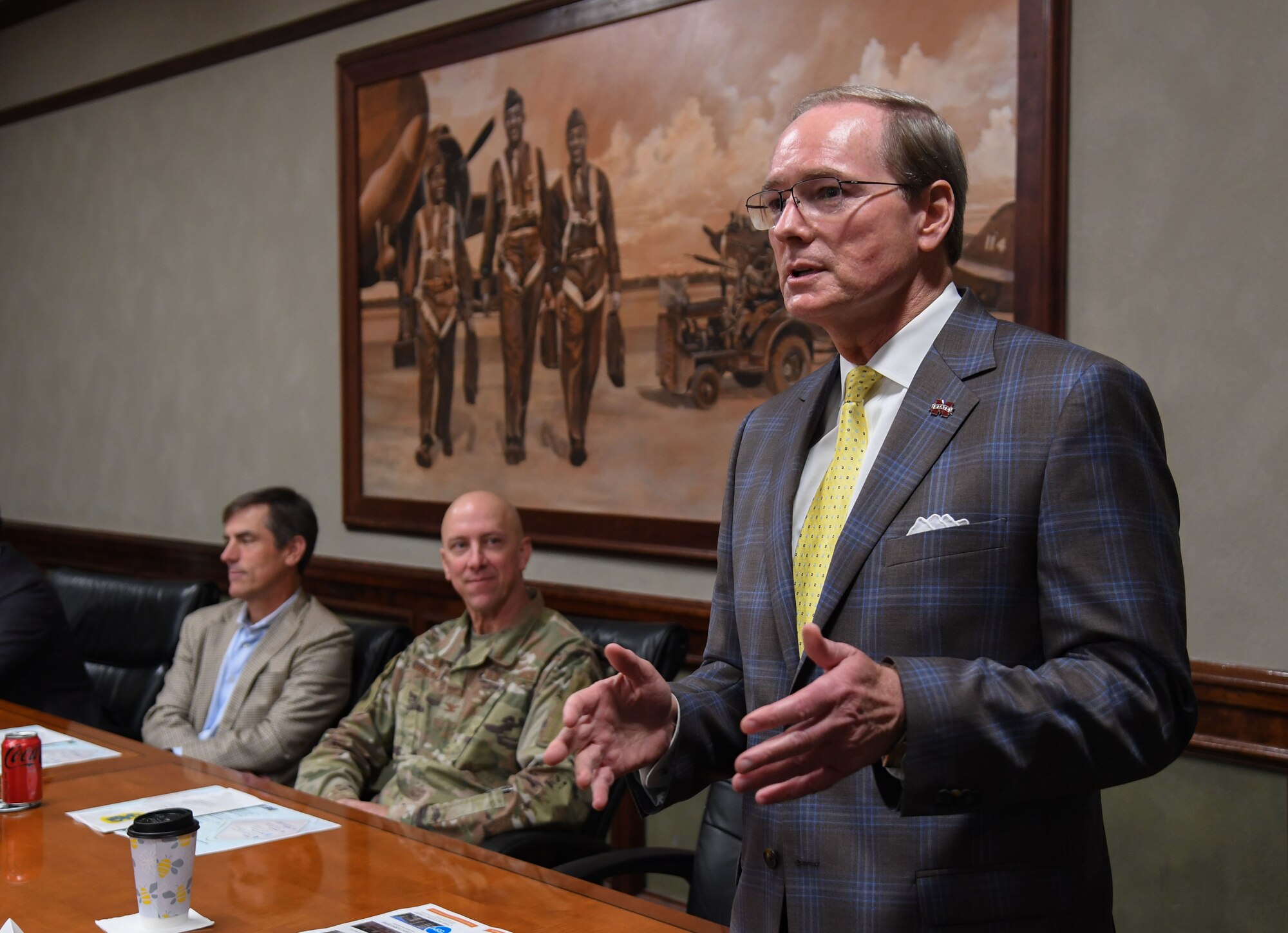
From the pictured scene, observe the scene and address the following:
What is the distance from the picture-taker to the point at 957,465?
141 centimetres

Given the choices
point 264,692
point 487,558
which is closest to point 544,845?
point 487,558

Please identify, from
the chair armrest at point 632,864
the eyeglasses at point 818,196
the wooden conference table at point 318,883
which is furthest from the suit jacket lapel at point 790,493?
the chair armrest at point 632,864

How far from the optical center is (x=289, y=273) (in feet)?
16.4

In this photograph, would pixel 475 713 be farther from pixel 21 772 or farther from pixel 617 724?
pixel 617 724

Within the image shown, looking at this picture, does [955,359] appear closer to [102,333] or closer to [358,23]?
[358,23]

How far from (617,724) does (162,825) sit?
0.66 meters

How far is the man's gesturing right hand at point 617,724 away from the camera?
1396mm

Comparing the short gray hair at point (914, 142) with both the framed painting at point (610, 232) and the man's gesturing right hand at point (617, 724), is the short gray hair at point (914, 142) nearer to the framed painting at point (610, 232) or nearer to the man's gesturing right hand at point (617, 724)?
the man's gesturing right hand at point (617, 724)

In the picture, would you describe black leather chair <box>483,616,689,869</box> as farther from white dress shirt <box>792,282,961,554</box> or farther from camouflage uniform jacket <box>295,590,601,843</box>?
white dress shirt <box>792,282,961,554</box>

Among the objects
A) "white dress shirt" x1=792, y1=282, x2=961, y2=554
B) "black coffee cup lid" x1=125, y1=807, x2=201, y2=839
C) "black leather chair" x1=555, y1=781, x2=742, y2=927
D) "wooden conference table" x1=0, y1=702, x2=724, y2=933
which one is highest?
"white dress shirt" x1=792, y1=282, x2=961, y2=554

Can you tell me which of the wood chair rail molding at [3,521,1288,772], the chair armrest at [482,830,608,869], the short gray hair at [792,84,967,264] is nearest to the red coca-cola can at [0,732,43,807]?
the chair armrest at [482,830,608,869]

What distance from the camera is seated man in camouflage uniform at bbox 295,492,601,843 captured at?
2.75 m

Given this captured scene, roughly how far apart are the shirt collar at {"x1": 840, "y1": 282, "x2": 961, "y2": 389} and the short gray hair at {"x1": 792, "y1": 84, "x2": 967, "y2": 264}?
93 mm

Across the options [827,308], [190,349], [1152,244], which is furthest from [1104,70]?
[190,349]
